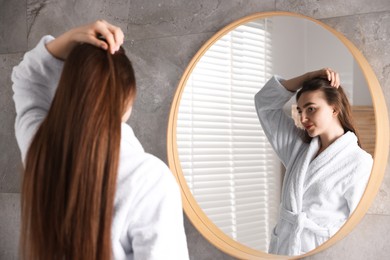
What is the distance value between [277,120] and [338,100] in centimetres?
20

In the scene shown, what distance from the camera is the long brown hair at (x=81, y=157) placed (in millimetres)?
1038

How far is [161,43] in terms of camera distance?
194cm

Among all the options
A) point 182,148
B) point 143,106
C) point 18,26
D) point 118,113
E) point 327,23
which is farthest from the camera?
point 18,26

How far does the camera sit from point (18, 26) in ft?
7.43

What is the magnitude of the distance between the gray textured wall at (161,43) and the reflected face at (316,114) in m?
0.16

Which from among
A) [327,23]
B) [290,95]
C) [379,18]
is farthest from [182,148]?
[379,18]

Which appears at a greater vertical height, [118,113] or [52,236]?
[118,113]

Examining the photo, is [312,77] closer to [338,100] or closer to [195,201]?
[338,100]

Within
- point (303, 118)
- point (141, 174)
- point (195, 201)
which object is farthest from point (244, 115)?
point (141, 174)

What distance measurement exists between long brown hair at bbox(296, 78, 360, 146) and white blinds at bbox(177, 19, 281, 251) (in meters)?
0.16

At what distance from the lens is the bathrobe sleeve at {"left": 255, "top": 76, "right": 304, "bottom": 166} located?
1.60 meters

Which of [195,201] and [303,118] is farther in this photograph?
[195,201]

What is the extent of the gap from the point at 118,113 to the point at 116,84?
0.18 ft

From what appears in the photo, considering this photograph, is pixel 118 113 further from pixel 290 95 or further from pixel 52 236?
pixel 290 95
